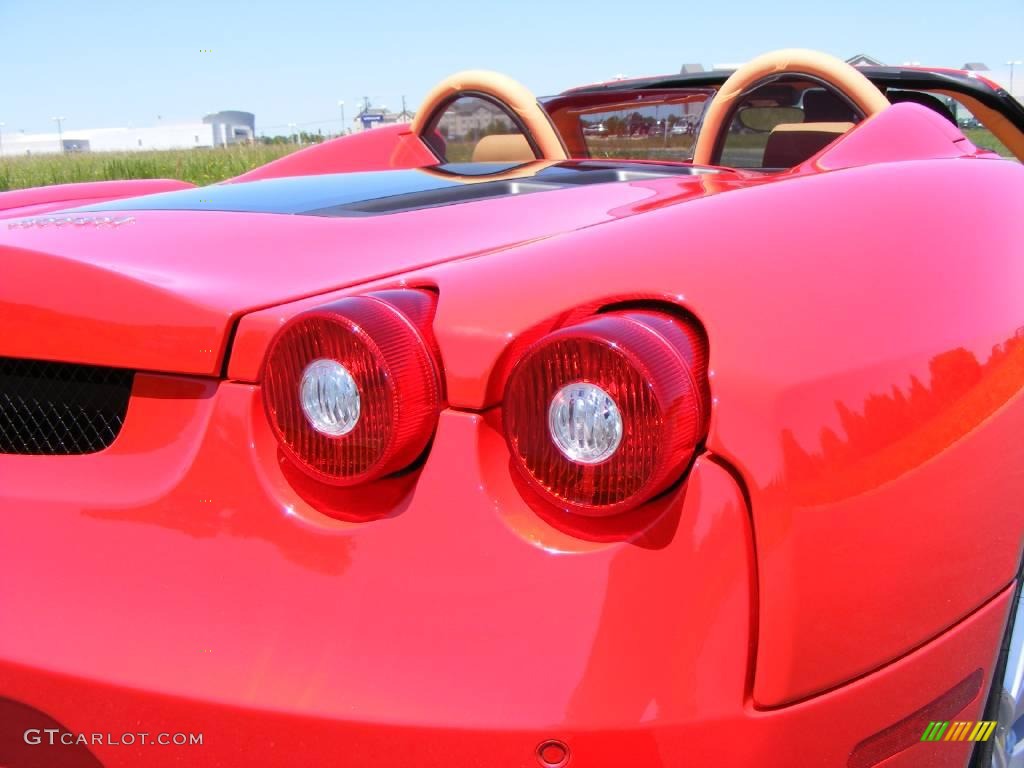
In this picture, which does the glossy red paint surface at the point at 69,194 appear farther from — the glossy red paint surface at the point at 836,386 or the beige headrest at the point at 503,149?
the glossy red paint surface at the point at 836,386

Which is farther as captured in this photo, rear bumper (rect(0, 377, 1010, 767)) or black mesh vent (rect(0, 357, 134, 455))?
black mesh vent (rect(0, 357, 134, 455))

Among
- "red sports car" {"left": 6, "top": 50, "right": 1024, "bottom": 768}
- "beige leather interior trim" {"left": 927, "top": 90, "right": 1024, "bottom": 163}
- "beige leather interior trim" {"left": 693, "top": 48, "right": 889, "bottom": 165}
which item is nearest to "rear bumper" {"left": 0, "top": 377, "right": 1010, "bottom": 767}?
"red sports car" {"left": 6, "top": 50, "right": 1024, "bottom": 768}

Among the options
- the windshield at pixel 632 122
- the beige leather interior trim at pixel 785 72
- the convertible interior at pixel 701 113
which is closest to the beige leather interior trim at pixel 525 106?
the convertible interior at pixel 701 113

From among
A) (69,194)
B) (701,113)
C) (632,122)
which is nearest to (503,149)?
(632,122)

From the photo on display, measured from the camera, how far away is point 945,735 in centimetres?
120

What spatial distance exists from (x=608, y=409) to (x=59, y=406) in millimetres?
784

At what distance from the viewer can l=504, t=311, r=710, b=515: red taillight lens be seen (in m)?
0.98

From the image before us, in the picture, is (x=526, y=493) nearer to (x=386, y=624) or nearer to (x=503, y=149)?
(x=386, y=624)

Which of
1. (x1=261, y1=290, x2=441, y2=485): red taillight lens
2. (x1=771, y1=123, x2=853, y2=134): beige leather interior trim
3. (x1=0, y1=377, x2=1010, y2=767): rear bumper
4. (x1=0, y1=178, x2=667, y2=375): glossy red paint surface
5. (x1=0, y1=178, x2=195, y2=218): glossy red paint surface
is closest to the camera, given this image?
(x1=0, y1=377, x2=1010, y2=767): rear bumper

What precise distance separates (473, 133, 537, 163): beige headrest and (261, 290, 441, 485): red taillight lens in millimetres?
2128

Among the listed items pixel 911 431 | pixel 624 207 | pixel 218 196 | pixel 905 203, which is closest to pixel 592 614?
pixel 911 431

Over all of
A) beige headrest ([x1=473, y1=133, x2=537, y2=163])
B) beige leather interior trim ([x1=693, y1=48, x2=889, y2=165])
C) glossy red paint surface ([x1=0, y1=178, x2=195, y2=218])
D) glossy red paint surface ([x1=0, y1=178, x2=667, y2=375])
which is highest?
beige leather interior trim ([x1=693, y1=48, x2=889, y2=165])

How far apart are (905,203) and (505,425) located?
707 millimetres

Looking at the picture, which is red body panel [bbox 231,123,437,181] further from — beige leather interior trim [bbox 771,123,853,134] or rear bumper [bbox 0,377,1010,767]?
rear bumper [bbox 0,377,1010,767]
